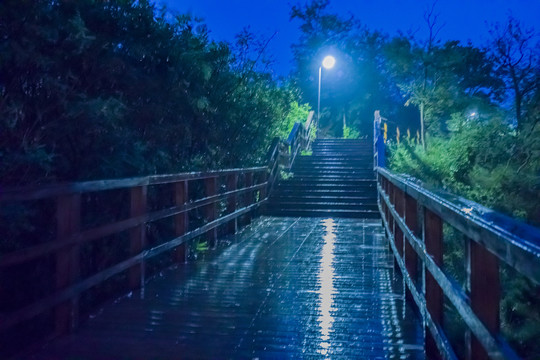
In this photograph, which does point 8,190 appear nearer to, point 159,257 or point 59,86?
point 59,86

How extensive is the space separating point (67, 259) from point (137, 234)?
4.34 feet

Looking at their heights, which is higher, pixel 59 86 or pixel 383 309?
pixel 59 86

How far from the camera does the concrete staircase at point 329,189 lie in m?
12.8

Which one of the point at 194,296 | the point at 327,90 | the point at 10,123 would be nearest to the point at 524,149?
the point at 194,296

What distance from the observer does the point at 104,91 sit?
6461mm

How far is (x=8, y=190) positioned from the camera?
3291 millimetres

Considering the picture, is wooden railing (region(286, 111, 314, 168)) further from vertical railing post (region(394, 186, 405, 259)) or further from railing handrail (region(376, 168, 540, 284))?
railing handrail (region(376, 168, 540, 284))

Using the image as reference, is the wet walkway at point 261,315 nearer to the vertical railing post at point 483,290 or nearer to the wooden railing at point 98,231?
the wooden railing at point 98,231

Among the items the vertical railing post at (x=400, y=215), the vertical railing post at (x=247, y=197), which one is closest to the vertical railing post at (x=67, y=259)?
the vertical railing post at (x=400, y=215)

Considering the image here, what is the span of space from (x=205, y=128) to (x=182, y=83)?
4.06ft

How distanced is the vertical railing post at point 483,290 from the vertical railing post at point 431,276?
791 mm

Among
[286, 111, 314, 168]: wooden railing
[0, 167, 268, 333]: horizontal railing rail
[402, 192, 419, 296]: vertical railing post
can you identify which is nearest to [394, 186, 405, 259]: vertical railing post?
[402, 192, 419, 296]: vertical railing post

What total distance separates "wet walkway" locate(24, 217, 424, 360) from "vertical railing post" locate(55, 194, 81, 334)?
0.14m

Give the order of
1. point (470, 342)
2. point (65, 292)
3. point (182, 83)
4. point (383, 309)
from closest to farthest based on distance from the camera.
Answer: point (470, 342) < point (65, 292) < point (383, 309) < point (182, 83)
